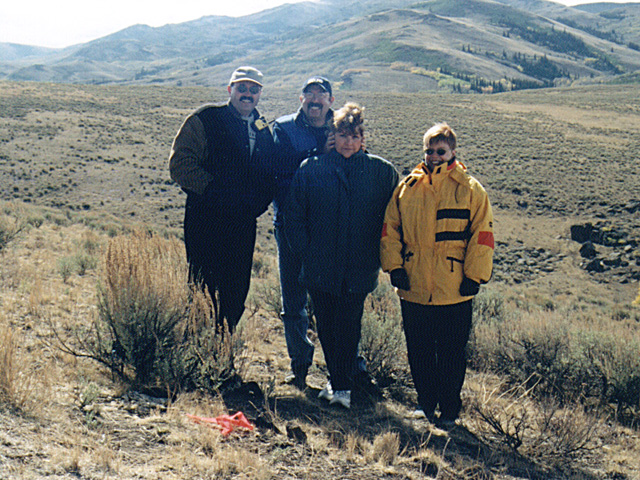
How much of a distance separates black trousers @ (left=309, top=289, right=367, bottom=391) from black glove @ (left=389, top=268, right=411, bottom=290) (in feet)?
0.95

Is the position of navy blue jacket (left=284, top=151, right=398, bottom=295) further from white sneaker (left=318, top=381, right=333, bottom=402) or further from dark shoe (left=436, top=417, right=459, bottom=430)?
dark shoe (left=436, top=417, right=459, bottom=430)

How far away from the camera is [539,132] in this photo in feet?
114

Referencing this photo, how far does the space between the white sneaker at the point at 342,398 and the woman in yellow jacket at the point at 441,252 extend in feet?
1.75

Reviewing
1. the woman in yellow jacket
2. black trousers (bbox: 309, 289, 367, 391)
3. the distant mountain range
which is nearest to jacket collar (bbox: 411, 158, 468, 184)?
the woman in yellow jacket

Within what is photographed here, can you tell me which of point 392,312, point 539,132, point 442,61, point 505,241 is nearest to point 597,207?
point 505,241

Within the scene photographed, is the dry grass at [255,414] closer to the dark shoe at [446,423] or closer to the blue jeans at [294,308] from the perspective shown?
the dark shoe at [446,423]

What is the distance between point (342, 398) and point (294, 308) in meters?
0.70

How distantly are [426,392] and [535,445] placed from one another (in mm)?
667

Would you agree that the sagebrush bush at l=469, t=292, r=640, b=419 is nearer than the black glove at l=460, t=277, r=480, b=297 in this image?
No

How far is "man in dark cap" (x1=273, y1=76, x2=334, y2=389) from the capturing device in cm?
363

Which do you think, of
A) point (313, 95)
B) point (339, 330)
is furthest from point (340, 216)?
point (313, 95)

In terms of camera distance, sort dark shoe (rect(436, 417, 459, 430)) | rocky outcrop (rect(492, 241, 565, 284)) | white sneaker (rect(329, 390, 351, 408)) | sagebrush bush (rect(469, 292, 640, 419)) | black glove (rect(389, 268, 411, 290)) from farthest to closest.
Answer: rocky outcrop (rect(492, 241, 565, 284)) < sagebrush bush (rect(469, 292, 640, 419)) < white sneaker (rect(329, 390, 351, 408)) < dark shoe (rect(436, 417, 459, 430)) < black glove (rect(389, 268, 411, 290))

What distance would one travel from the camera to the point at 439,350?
10.6 ft

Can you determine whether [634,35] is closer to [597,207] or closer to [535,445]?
[597,207]
